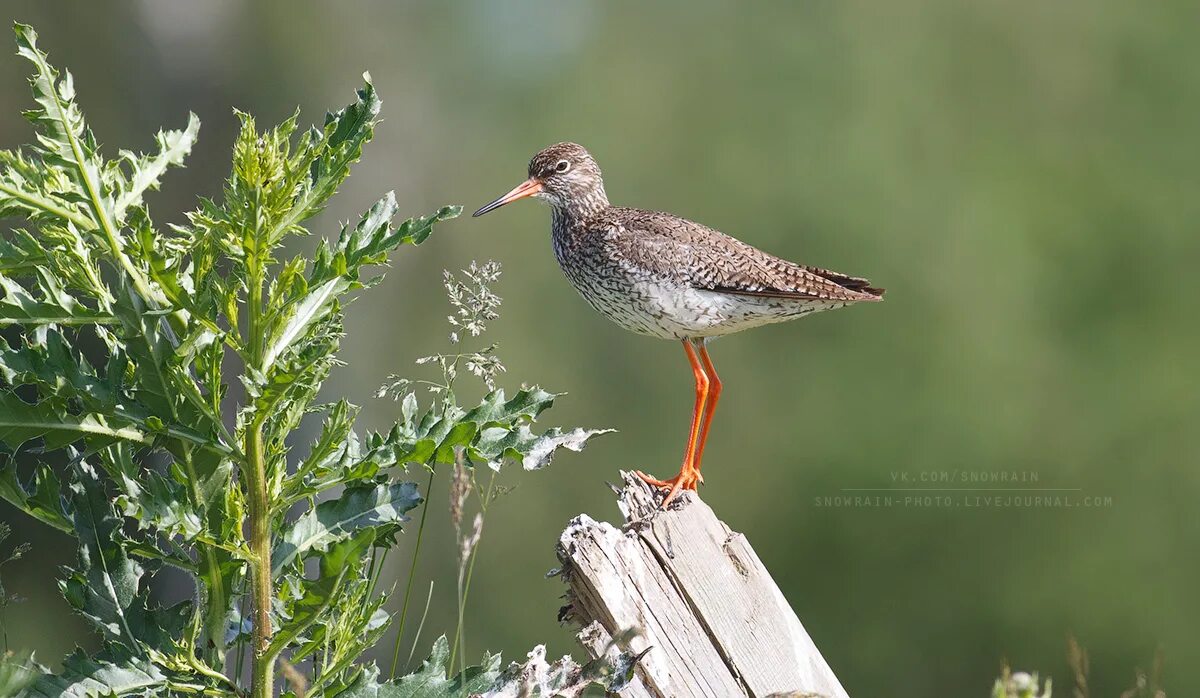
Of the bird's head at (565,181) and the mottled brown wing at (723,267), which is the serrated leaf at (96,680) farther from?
the bird's head at (565,181)

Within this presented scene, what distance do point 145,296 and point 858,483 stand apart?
56.4ft

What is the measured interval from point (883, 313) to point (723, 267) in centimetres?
1544

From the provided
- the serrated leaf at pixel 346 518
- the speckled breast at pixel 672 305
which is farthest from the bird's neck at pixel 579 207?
the serrated leaf at pixel 346 518

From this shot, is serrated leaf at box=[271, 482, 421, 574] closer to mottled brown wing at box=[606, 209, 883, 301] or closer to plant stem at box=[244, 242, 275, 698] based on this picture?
plant stem at box=[244, 242, 275, 698]

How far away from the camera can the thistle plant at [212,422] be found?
2.72 meters

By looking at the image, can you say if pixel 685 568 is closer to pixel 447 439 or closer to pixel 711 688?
pixel 711 688

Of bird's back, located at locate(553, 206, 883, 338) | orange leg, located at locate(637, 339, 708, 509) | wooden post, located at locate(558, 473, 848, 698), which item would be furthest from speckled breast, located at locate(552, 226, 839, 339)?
wooden post, located at locate(558, 473, 848, 698)

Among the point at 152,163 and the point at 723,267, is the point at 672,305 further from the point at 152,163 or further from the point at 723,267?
the point at 152,163

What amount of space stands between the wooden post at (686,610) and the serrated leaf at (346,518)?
18.5 inches

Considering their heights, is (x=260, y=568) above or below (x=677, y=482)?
above

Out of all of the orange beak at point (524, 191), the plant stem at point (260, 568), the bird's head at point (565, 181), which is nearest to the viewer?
the plant stem at point (260, 568)

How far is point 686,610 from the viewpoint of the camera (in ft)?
10.5

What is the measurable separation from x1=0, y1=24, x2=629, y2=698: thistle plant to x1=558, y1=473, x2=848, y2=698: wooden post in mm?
196

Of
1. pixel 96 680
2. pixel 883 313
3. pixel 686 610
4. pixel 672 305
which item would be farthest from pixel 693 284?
pixel 883 313
